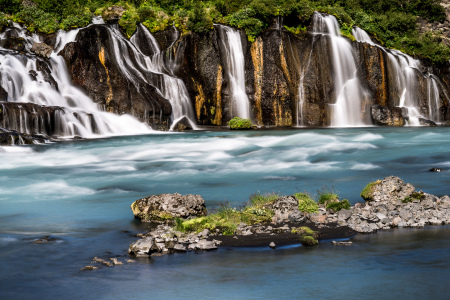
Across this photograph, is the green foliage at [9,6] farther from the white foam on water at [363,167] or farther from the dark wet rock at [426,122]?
the white foam on water at [363,167]

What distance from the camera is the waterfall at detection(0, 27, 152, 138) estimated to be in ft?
90.6

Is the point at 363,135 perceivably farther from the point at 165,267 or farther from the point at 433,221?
the point at 165,267

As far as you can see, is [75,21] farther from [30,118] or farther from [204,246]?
[204,246]

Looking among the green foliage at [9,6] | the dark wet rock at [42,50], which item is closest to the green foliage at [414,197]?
the dark wet rock at [42,50]

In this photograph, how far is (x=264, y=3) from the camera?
37.7 meters

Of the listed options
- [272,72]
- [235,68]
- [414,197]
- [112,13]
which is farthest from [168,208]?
[112,13]

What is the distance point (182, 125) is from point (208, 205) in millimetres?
20592

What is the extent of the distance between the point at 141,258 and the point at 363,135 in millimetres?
19091

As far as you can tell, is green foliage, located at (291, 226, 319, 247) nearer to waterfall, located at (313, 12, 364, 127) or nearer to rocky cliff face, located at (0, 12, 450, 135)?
rocky cliff face, located at (0, 12, 450, 135)

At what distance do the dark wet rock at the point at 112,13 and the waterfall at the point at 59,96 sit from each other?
5644 mm

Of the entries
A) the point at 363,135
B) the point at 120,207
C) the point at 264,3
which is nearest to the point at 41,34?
the point at 264,3

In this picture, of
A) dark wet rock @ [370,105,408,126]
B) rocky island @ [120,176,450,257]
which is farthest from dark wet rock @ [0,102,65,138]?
dark wet rock @ [370,105,408,126]

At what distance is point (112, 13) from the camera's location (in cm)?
3694

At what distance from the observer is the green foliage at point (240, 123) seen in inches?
1281
